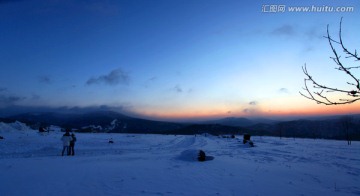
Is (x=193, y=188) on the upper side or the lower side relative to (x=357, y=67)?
lower

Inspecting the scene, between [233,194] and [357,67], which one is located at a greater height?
[357,67]

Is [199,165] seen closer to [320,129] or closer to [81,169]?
[81,169]

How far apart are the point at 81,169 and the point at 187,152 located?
21.7ft

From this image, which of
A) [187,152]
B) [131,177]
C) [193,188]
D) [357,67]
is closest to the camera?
Result: [357,67]

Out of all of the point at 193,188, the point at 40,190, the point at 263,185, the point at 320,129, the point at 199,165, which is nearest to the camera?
the point at 40,190

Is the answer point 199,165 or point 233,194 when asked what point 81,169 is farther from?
point 233,194

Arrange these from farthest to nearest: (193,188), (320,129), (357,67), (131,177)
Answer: (320,129), (131,177), (193,188), (357,67)

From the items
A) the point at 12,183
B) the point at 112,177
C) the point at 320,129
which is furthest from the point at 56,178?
the point at 320,129

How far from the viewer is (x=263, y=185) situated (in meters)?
10.4

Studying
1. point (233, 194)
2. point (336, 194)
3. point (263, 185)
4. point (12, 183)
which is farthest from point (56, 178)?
point (336, 194)

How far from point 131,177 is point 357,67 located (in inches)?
366

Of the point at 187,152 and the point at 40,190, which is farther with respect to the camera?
the point at 187,152

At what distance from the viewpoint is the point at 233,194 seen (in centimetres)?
909

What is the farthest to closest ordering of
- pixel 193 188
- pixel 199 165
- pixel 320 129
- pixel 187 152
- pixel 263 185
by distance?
pixel 320 129
pixel 187 152
pixel 199 165
pixel 263 185
pixel 193 188
